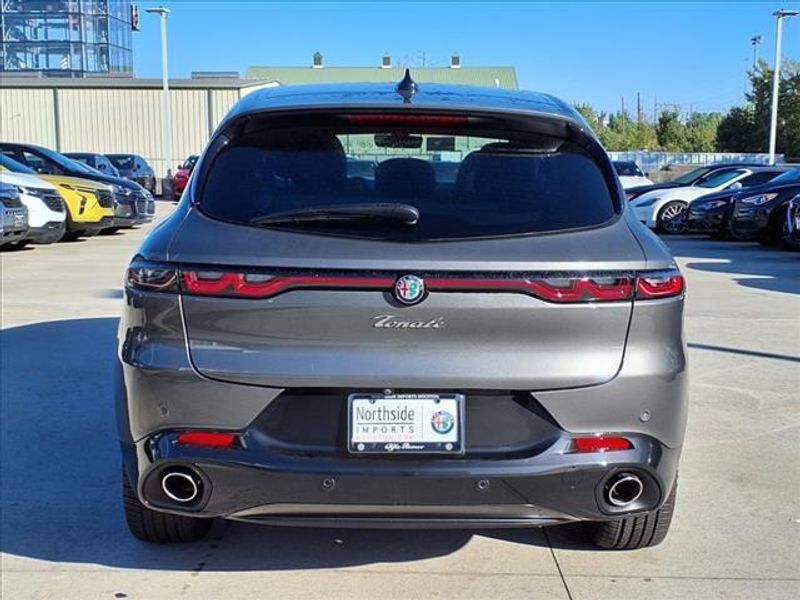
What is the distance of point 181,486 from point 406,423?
0.79 meters

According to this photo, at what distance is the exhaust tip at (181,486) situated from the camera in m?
2.95

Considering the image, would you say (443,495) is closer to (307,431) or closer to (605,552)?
(307,431)

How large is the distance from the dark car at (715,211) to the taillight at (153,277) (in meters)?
15.1

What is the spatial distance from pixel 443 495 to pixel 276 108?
146cm

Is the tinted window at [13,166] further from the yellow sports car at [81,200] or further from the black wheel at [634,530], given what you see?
the black wheel at [634,530]

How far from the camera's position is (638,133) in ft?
245

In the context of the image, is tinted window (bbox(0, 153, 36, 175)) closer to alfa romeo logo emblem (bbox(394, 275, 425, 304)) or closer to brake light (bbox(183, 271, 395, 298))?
brake light (bbox(183, 271, 395, 298))

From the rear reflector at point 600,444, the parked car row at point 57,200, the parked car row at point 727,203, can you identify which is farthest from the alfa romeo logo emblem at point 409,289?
the parked car row at point 727,203

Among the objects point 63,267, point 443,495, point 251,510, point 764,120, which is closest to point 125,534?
point 251,510

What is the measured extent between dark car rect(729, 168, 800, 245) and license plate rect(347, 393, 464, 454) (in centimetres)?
1393

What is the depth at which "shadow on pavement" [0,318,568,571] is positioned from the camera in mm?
3572

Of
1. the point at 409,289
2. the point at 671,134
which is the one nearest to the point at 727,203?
the point at 409,289

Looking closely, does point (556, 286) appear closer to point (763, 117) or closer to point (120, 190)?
point (120, 190)

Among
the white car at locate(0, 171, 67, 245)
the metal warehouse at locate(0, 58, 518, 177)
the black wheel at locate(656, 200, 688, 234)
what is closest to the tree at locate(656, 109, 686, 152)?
the metal warehouse at locate(0, 58, 518, 177)
